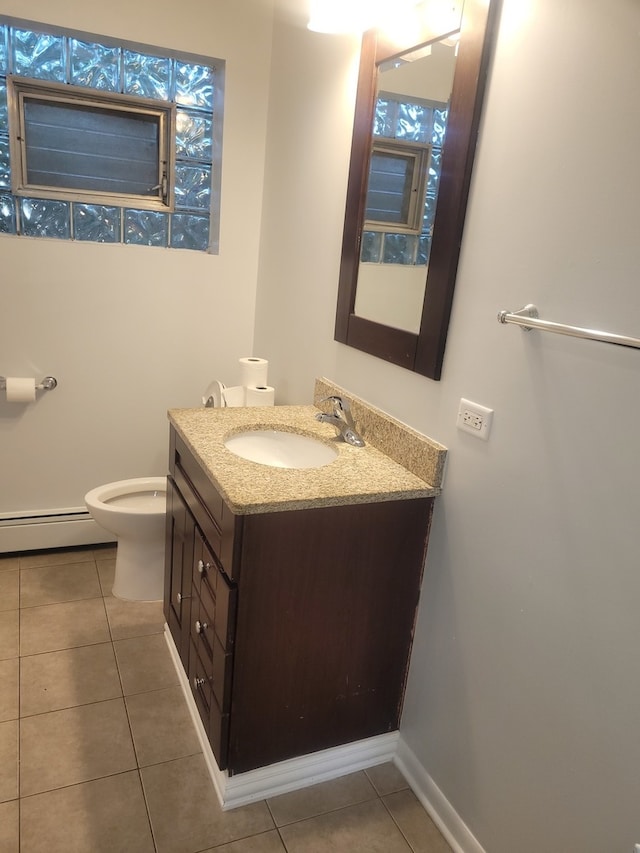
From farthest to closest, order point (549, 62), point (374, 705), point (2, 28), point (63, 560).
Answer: point (63, 560)
point (2, 28)
point (374, 705)
point (549, 62)

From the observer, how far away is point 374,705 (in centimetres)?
173

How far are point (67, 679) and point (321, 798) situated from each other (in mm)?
930

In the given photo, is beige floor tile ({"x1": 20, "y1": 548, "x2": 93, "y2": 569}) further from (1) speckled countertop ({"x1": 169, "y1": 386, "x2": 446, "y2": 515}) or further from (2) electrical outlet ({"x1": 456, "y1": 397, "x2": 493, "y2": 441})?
(2) electrical outlet ({"x1": 456, "y1": 397, "x2": 493, "y2": 441})

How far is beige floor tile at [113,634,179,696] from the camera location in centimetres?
204

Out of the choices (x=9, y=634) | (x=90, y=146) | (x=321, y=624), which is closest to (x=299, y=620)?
(x=321, y=624)

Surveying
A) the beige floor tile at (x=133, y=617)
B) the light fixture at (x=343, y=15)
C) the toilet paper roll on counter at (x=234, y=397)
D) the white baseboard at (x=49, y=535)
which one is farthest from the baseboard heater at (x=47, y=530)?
the light fixture at (x=343, y=15)

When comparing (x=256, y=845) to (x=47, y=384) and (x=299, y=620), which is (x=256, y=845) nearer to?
(x=299, y=620)

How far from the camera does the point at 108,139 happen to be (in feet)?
8.36

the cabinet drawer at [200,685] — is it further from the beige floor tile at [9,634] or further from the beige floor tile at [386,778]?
the beige floor tile at [9,634]

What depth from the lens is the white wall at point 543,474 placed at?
108 cm

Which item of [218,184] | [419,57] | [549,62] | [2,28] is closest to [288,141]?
[218,184]

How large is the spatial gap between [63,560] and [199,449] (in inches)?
57.9

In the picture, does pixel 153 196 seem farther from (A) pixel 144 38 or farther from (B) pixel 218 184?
(A) pixel 144 38

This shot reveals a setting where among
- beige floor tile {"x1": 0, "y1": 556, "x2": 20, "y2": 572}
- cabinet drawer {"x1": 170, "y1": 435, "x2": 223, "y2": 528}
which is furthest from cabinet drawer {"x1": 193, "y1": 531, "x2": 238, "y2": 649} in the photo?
beige floor tile {"x1": 0, "y1": 556, "x2": 20, "y2": 572}
